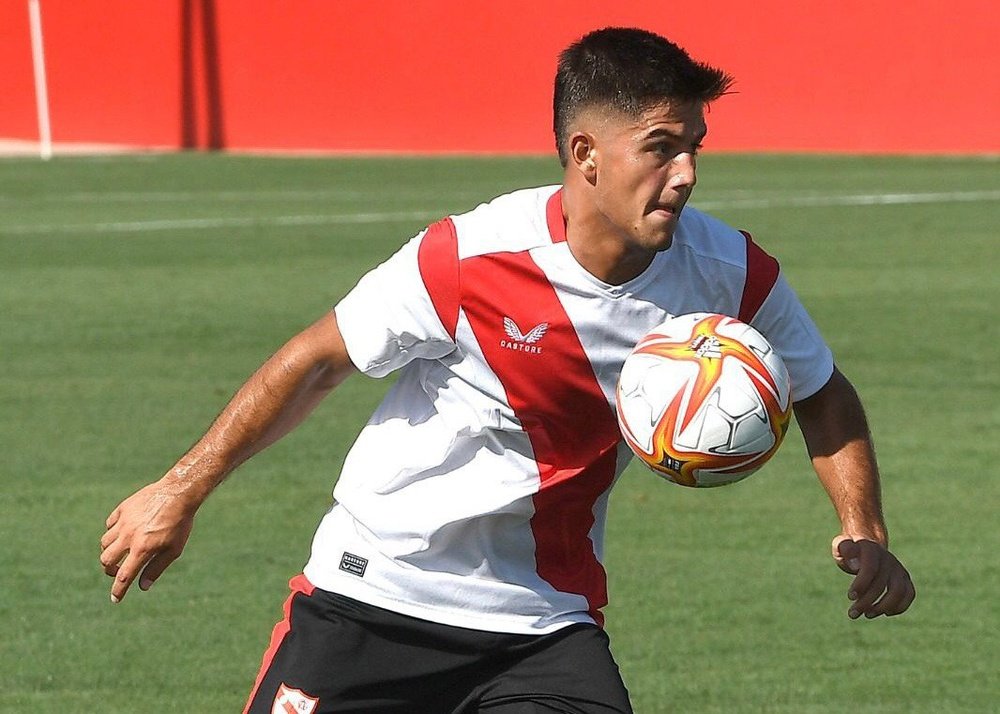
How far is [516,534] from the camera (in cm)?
422

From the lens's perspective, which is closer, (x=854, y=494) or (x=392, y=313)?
(x=392, y=313)

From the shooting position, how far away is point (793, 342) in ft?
14.1

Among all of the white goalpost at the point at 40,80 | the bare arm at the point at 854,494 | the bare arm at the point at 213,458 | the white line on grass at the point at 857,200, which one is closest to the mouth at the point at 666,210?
the bare arm at the point at 854,494

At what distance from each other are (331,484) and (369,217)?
11035 mm

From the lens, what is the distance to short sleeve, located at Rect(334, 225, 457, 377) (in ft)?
13.5

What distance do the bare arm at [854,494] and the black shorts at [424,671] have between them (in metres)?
0.59

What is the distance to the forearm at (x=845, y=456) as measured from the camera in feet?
13.8

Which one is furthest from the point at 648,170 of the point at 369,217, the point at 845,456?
the point at 369,217

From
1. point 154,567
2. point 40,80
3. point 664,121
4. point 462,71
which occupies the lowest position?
point 40,80

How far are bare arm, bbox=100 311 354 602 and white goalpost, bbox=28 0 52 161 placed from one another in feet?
99.7

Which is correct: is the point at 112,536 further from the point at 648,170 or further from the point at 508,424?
the point at 648,170

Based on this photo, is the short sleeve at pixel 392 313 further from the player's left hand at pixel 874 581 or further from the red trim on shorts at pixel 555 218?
the player's left hand at pixel 874 581

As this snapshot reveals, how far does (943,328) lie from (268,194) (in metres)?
11.9

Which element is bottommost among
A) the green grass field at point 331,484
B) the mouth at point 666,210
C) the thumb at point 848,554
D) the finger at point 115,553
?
the green grass field at point 331,484
